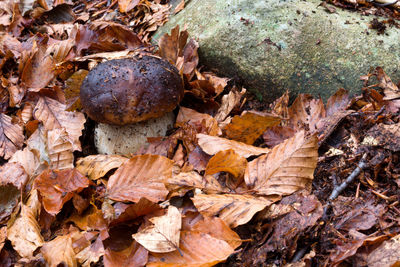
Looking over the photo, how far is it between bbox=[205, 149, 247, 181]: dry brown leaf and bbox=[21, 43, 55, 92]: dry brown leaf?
5.12ft

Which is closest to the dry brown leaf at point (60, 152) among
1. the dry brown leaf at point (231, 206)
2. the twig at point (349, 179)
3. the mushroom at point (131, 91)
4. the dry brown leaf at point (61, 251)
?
→ the mushroom at point (131, 91)

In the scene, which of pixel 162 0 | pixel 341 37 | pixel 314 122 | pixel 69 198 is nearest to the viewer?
pixel 69 198

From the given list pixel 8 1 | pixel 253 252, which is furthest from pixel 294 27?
pixel 8 1

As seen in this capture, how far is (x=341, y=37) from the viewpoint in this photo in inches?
91.7

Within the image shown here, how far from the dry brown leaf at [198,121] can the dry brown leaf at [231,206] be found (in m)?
0.54

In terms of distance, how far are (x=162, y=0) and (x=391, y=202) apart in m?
2.49

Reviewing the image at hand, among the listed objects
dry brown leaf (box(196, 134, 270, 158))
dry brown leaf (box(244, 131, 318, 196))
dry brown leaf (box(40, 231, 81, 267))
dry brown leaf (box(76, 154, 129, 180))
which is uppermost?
dry brown leaf (box(244, 131, 318, 196))

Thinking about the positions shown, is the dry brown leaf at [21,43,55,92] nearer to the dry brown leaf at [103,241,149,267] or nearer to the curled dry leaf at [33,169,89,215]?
the curled dry leaf at [33,169,89,215]

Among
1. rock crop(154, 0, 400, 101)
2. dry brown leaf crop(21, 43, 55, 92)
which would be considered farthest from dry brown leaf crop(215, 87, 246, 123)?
dry brown leaf crop(21, 43, 55, 92)

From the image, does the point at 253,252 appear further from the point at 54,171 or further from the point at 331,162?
the point at 54,171

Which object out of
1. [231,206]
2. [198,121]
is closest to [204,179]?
[231,206]

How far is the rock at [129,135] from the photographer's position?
227 cm

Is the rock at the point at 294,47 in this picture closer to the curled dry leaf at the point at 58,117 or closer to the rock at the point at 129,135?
the rock at the point at 129,135

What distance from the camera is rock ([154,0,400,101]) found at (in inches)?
89.4
